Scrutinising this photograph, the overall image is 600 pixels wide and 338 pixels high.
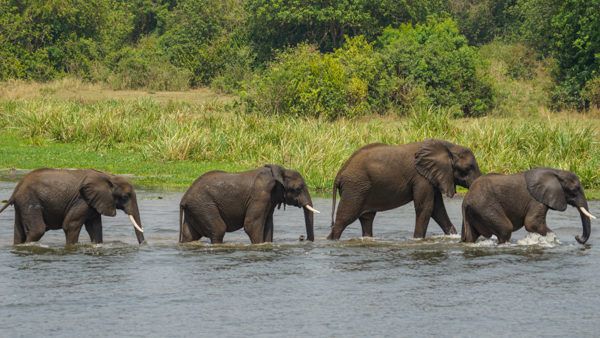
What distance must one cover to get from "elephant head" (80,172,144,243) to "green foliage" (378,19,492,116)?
20.3 meters

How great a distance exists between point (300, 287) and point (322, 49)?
1338 inches

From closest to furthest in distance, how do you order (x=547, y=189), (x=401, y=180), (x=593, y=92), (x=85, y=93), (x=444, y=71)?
1. (x=547, y=189)
2. (x=401, y=180)
3. (x=593, y=92)
4. (x=444, y=71)
5. (x=85, y=93)

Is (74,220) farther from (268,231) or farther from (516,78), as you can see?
(516,78)

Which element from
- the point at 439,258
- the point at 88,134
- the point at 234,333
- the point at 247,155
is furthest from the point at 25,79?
the point at 234,333

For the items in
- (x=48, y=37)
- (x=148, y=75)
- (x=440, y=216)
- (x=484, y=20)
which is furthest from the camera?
(x=484, y=20)

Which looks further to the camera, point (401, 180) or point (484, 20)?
point (484, 20)

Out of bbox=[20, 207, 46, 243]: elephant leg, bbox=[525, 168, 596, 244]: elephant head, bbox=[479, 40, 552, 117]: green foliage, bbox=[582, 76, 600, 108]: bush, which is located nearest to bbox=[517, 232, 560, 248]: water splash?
bbox=[525, 168, 596, 244]: elephant head

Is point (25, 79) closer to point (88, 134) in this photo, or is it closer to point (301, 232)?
point (88, 134)

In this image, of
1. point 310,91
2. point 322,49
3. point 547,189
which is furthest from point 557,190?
point 322,49

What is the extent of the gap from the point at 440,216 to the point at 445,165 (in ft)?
2.39

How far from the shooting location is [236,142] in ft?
85.8

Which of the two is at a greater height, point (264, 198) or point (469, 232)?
point (264, 198)

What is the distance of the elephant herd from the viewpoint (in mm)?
15211

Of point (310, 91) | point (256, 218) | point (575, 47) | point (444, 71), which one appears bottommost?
point (256, 218)
